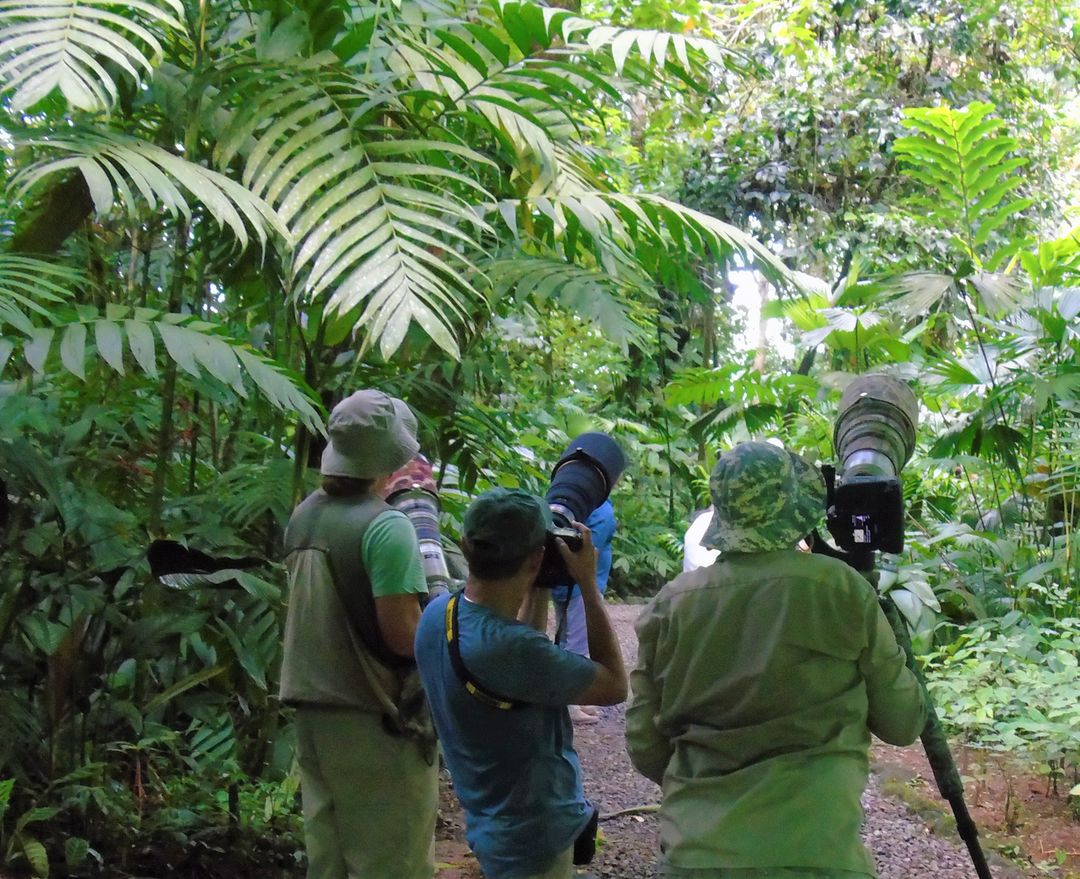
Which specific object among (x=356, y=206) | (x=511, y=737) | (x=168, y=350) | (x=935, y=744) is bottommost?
(x=935, y=744)

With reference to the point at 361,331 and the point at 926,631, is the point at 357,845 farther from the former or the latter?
the point at 926,631

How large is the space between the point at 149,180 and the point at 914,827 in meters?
3.34

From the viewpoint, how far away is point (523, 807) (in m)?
1.84

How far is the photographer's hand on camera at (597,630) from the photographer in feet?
6.21

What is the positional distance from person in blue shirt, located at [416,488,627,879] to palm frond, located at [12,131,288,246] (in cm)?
89

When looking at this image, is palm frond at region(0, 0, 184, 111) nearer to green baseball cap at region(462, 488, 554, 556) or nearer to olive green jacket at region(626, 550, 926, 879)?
green baseball cap at region(462, 488, 554, 556)

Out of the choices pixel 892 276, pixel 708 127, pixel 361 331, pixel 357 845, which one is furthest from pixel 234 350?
pixel 708 127

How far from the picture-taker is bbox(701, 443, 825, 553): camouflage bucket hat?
1.78 m

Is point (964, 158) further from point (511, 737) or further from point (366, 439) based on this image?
point (511, 737)

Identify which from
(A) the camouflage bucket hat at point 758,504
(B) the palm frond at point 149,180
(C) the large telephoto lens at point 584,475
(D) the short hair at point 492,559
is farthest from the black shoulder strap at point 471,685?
(B) the palm frond at point 149,180

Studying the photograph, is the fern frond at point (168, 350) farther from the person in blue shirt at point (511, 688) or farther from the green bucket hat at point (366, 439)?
the person in blue shirt at point (511, 688)

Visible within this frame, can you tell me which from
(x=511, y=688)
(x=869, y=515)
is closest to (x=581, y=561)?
(x=511, y=688)

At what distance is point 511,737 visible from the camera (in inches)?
72.7

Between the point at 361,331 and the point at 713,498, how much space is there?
1.60 metres
